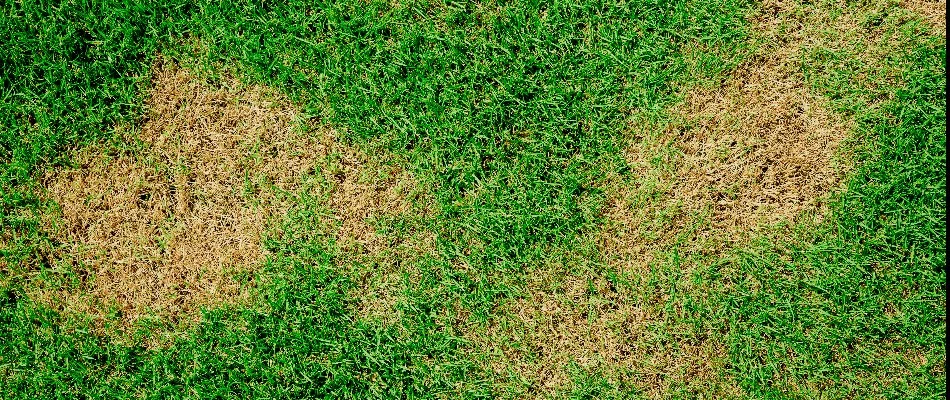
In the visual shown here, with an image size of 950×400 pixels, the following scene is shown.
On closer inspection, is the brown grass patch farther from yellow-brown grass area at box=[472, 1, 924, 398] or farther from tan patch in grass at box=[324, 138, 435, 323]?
tan patch in grass at box=[324, 138, 435, 323]

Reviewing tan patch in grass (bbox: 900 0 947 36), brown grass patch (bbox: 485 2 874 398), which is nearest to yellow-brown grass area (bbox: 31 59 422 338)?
brown grass patch (bbox: 485 2 874 398)

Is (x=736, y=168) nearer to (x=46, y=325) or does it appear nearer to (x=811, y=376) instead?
(x=811, y=376)

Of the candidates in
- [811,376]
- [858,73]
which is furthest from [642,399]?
[858,73]

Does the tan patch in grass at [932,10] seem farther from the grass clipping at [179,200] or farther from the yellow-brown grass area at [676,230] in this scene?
the grass clipping at [179,200]

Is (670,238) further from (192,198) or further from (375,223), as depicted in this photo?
(192,198)

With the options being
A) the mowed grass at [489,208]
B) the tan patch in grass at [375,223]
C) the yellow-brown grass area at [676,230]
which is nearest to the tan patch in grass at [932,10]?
the mowed grass at [489,208]
